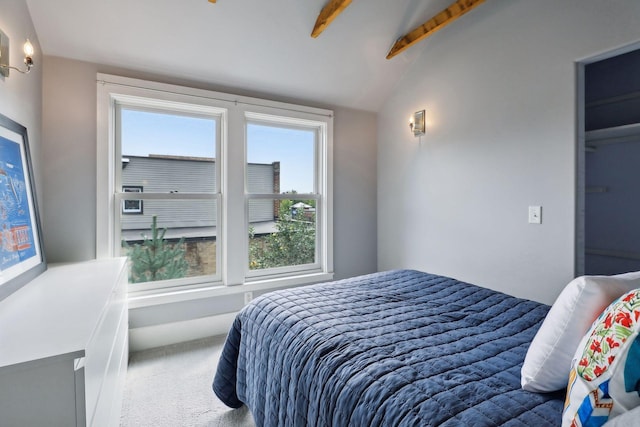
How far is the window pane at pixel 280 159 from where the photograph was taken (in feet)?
10.7

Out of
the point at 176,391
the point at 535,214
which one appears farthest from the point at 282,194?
the point at 535,214

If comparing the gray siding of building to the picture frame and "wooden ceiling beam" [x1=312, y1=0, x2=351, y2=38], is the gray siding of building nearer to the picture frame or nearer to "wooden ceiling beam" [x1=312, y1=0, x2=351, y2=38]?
the picture frame

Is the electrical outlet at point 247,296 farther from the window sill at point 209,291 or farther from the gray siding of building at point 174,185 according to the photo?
the gray siding of building at point 174,185

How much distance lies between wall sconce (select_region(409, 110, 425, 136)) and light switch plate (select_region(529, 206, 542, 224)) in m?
1.26

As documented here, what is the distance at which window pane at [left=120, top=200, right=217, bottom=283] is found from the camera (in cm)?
279

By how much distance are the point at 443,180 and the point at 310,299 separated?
6.23 ft

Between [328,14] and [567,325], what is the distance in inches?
97.9

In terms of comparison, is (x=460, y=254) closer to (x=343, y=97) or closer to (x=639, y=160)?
(x=639, y=160)

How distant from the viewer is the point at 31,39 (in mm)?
2141

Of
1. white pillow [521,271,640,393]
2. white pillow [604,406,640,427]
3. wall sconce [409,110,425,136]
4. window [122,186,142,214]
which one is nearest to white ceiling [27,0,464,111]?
wall sconce [409,110,425,136]

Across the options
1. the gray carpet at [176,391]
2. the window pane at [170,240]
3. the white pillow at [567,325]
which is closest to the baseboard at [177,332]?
the gray carpet at [176,391]

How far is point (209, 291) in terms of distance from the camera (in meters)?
2.94

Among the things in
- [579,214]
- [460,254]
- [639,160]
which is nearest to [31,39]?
[460,254]

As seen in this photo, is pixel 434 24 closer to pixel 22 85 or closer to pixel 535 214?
pixel 535 214
